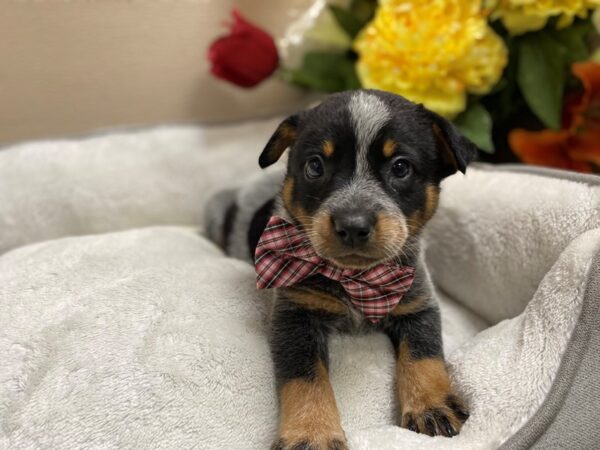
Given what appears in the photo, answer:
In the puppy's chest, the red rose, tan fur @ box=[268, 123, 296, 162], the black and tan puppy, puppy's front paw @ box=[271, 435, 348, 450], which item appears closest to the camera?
puppy's front paw @ box=[271, 435, 348, 450]

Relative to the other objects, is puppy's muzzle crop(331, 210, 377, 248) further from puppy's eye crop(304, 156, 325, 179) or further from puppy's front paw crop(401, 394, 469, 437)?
puppy's front paw crop(401, 394, 469, 437)

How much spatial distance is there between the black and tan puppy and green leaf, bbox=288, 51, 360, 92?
2.88ft

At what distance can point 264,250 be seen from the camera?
1.46 meters

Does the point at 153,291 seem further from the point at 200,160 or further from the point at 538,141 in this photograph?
the point at 538,141

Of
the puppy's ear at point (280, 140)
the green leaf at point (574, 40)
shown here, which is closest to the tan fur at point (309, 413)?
the puppy's ear at point (280, 140)

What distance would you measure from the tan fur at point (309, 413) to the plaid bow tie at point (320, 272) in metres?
0.24

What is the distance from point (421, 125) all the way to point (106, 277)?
1014mm

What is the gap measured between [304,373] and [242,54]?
4.99 ft

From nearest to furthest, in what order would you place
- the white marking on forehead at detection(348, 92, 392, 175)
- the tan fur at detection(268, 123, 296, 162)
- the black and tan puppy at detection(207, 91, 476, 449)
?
the black and tan puppy at detection(207, 91, 476, 449), the white marking on forehead at detection(348, 92, 392, 175), the tan fur at detection(268, 123, 296, 162)

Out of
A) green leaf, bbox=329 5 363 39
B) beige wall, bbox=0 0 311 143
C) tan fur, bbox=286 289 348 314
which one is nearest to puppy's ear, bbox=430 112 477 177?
tan fur, bbox=286 289 348 314

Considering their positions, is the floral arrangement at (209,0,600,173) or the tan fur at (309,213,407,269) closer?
the tan fur at (309,213,407,269)

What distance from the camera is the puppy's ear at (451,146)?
55.2 inches

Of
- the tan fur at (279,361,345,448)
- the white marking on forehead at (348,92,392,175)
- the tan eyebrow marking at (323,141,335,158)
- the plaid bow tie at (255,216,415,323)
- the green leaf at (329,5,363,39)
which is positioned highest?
the green leaf at (329,5,363,39)

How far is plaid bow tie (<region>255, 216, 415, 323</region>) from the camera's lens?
1426mm
